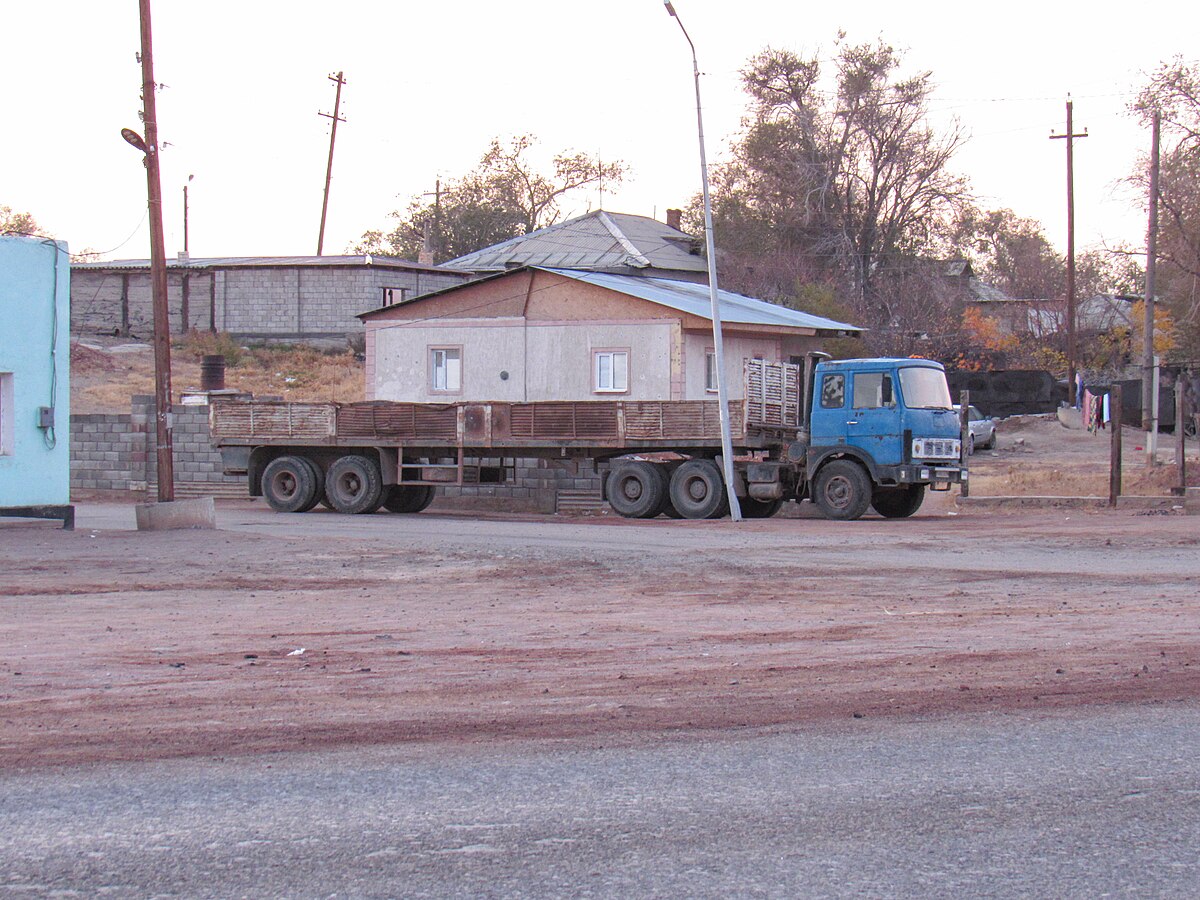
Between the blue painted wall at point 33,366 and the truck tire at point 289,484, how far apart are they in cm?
688

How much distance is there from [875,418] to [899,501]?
2.33m

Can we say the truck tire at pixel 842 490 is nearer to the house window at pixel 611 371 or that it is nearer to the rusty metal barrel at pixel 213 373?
the house window at pixel 611 371

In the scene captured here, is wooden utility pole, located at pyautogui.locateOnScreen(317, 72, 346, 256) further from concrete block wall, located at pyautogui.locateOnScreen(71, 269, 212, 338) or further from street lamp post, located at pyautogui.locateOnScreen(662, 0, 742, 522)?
street lamp post, located at pyautogui.locateOnScreen(662, 0, 742, 522)

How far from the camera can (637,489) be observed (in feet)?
85.0

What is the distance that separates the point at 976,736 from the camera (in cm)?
727

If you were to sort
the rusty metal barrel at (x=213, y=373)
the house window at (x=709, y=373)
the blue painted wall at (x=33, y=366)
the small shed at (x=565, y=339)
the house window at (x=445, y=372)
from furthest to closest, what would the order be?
the rusty metal barrel at (x=213, y=373)
the house window at (x=445, y=372)
the house window at (x=709, y=373)
the small shed at (x=565, y=339)
the blue painted wall at (x=33, y=366)

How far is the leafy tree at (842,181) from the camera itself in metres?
54.8

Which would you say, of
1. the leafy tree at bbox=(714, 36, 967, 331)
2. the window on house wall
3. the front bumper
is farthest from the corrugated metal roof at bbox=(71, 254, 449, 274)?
the front bumper

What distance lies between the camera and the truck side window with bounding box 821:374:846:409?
80.2ft

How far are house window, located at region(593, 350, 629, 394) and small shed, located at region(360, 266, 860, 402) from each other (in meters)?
0.02

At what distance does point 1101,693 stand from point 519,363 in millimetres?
26595

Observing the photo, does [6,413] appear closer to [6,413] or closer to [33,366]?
[6,413]

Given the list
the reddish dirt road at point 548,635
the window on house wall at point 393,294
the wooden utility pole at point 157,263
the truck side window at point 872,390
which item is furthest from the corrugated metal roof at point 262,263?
the reddish dirt road at point 548,635

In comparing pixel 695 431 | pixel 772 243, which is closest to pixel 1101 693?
pixel 695 431
